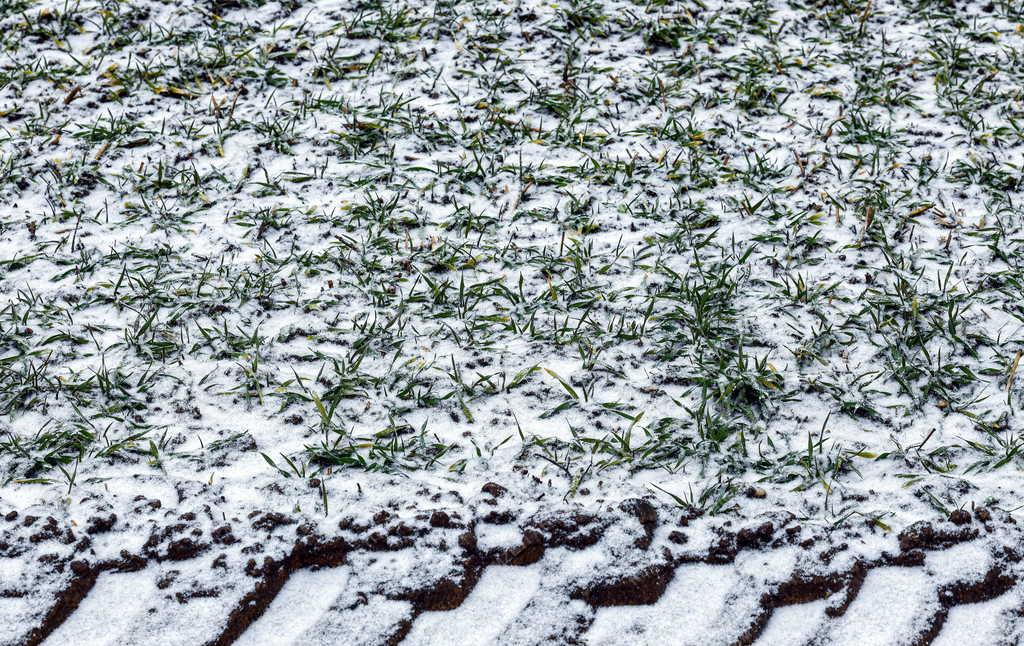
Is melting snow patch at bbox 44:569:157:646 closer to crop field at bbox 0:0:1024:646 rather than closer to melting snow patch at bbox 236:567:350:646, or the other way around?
crop field at bbox 0:0:1024:646

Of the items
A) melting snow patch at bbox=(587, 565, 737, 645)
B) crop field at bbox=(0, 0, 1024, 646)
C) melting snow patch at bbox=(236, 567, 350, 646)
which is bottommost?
melting snow patch at bbox=(587, 565, 737, 645)

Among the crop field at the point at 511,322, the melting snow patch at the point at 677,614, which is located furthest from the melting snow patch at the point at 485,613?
the melting snow patch at the point at 677,614

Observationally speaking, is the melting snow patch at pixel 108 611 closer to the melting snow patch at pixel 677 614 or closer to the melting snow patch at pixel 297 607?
the melting snow patch at pixel 297 607

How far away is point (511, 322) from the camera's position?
2861 mm

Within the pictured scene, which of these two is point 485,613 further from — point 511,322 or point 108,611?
point 511,322

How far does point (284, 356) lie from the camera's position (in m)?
2.75

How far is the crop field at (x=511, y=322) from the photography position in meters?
2.08

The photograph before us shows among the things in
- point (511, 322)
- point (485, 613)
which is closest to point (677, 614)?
point (485, 613)

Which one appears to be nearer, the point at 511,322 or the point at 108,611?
the point at 108,611

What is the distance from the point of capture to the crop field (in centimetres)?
208

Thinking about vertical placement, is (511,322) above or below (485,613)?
above

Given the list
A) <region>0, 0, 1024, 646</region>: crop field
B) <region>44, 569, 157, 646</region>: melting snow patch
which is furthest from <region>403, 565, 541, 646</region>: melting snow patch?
<region>44, 569, 157, 646</region>: melting snow patch

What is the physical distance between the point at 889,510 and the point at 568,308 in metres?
1.20

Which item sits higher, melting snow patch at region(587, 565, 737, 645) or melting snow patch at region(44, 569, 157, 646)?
melting snow patch at region(44, 569, 157, 646)
